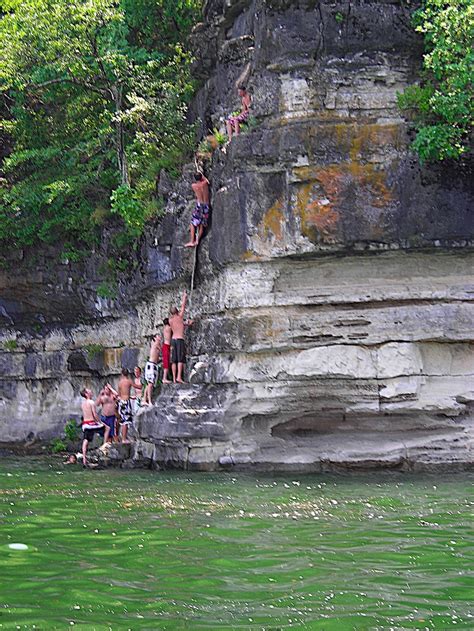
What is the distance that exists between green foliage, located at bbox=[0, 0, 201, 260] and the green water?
8.71 metres

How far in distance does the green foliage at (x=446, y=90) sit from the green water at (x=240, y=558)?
5185 millimetres

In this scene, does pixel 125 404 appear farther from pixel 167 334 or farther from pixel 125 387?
pixel 167 334

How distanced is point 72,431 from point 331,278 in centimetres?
950

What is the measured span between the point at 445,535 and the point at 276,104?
8668 millimetres

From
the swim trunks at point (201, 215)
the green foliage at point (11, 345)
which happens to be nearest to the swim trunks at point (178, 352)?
the swim trunks at point (201, 215)

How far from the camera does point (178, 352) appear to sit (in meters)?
16.2

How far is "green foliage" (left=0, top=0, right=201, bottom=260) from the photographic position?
763 inches

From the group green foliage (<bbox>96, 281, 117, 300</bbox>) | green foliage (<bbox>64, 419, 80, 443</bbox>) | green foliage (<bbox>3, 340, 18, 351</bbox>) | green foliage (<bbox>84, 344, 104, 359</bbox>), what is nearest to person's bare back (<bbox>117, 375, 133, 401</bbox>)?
green foliage (<bbox>96, 281, 117, 300</bbox>)

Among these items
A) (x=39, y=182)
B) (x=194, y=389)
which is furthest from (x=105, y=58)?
(x=194, y=389)

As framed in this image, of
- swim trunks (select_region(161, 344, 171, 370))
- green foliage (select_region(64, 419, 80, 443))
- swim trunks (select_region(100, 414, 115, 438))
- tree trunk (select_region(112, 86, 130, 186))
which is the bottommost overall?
green foliage (select_region(64, 419, 80, 443))

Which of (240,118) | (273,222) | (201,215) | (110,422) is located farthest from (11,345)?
(273,222)

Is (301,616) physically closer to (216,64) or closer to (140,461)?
(140,461)

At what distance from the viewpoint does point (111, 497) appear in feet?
38.1

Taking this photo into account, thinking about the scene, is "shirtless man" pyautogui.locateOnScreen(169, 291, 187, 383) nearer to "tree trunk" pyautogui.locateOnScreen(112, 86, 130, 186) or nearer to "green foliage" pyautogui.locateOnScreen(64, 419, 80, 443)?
"tree trunk" pyautogui.locateOnScreen(112, 86, 130, 186)
